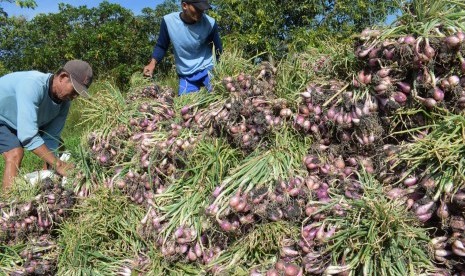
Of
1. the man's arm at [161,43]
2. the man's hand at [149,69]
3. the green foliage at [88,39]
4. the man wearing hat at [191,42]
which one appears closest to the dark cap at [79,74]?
the man's hand at [149,69]

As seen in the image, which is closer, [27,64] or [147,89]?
[147,89]

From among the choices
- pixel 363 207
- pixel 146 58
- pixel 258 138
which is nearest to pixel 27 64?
pixel 146 58

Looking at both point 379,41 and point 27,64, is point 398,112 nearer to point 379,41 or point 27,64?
point 379,41

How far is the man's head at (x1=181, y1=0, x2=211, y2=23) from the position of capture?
4.01 metres

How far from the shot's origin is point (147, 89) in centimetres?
309

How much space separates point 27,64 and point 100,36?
199cm

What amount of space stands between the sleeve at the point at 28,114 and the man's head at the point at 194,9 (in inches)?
57.6

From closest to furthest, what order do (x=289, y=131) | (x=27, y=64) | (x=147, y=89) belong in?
1. (x=289, y=131)
2. (x=147, y=89)
3. (x=27, y=64)

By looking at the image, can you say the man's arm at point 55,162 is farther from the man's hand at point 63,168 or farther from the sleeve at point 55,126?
the sleeve at point 55,126

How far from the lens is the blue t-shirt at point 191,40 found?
4.20 meters

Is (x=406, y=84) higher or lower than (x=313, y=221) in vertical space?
higher

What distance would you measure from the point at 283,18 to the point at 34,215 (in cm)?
507

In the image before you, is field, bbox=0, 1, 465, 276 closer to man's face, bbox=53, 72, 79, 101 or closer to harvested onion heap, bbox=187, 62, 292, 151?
harvested onion heap, bbox=187, 62, 292, 151

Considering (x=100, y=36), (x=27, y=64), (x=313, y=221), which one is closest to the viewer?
(x=313, y=221)
